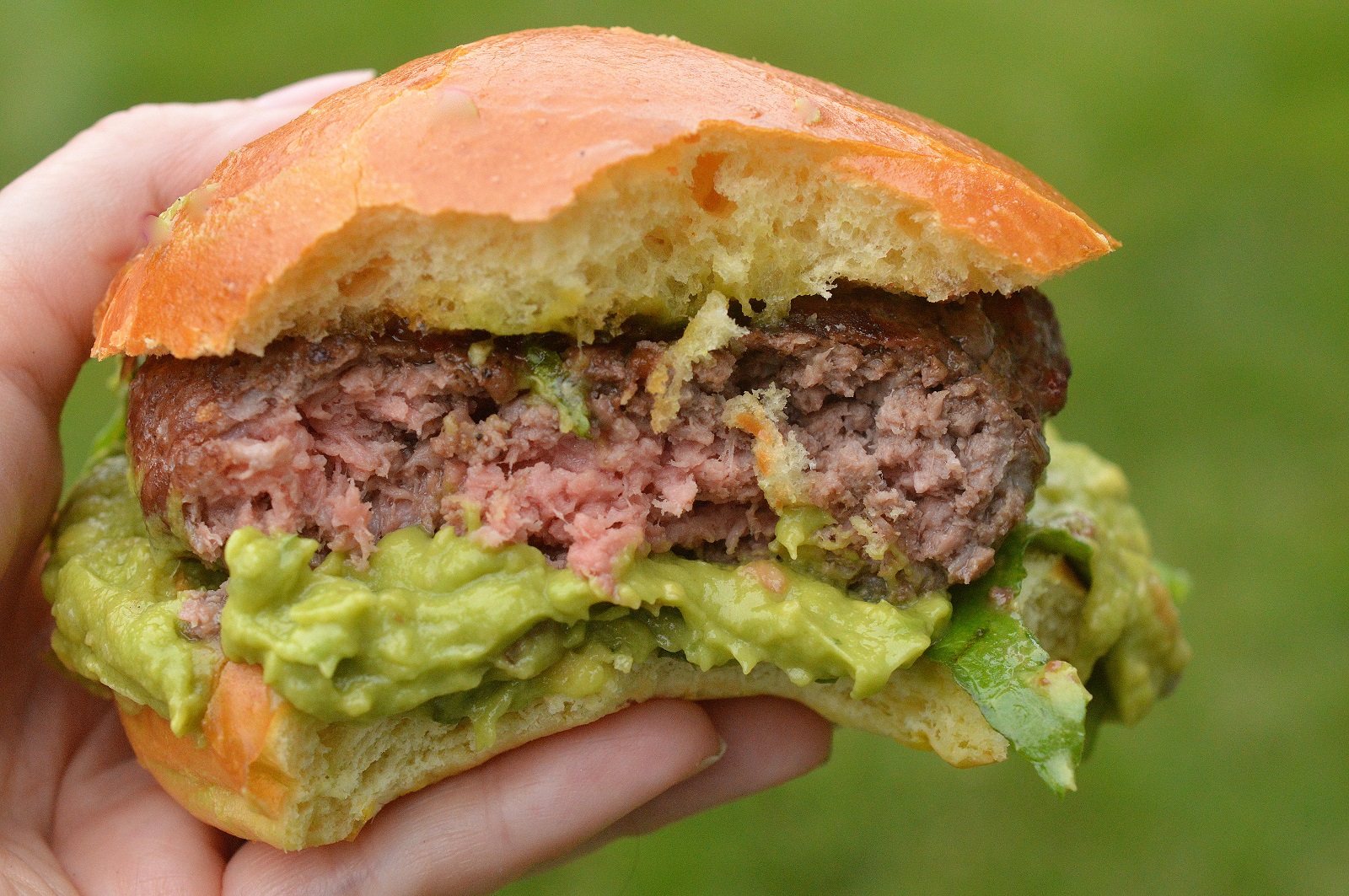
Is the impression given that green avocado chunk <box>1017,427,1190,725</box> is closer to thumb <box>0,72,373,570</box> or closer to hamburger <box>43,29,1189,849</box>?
hamburger <box>43,29,1189,849</box>

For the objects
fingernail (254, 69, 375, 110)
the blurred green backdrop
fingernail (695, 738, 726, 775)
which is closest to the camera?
fingernail (695, 738, 726, 775)

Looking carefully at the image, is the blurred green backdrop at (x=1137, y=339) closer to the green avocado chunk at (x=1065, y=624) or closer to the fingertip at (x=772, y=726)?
the green avocado chunk at (x=1065, y=624)

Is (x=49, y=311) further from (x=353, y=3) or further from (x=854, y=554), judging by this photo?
(x=353, y=3)

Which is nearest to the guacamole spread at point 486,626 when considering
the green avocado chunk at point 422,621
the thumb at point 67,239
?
the green avocado chunk at point 422,621

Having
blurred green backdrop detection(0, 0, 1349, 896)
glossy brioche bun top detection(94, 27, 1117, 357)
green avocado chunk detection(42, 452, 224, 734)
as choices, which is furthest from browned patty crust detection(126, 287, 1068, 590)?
blurred green backdrop detection(0, 0, 1349, 896)

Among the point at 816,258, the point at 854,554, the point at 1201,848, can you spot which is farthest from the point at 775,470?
the point at 1201,848

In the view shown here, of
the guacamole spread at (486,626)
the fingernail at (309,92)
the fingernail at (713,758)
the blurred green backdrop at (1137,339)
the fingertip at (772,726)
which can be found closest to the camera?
the guacamole spread at (486,626)

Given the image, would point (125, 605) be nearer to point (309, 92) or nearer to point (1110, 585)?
point (309, 92)
